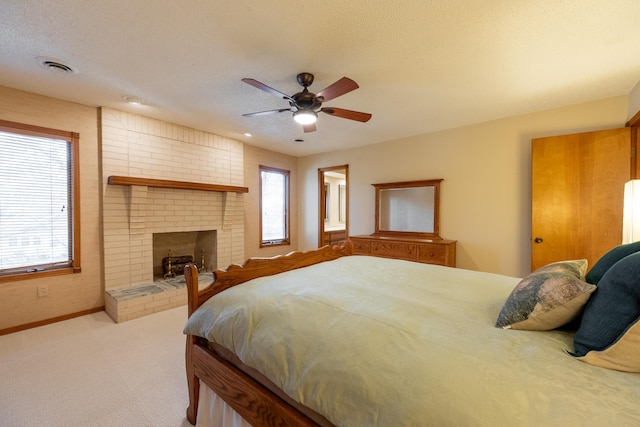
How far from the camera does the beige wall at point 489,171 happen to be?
10.1ft

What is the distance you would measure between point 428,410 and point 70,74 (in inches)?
141

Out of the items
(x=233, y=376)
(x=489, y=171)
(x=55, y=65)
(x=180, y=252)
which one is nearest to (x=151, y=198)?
(x=180, y=252)

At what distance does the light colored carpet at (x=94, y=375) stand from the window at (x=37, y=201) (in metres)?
0.75

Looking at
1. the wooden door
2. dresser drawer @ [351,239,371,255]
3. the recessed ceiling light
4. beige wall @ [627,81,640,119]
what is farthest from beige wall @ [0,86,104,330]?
beige wall @ [627,81,640,119]

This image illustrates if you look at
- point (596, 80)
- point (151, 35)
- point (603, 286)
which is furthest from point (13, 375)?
point (596, 80)

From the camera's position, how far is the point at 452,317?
1.19 metres

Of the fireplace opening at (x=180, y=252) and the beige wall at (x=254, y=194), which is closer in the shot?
the fireplace opening at (x=180, y=252)

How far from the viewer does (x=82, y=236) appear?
3156 millimetres

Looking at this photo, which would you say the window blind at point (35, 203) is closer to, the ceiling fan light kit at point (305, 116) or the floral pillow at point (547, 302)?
the ceiling fan light kit at point (305, 116)

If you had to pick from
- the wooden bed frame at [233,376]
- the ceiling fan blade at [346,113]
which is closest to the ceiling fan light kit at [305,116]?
the ceiling fan blade at [346,113]

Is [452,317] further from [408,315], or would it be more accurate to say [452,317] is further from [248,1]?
[248,1]

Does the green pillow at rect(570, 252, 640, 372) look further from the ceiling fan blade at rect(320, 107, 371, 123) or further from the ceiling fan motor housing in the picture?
the ceiling fan motor housing

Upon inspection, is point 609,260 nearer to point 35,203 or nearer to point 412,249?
point 412,249

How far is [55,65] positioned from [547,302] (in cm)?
374
